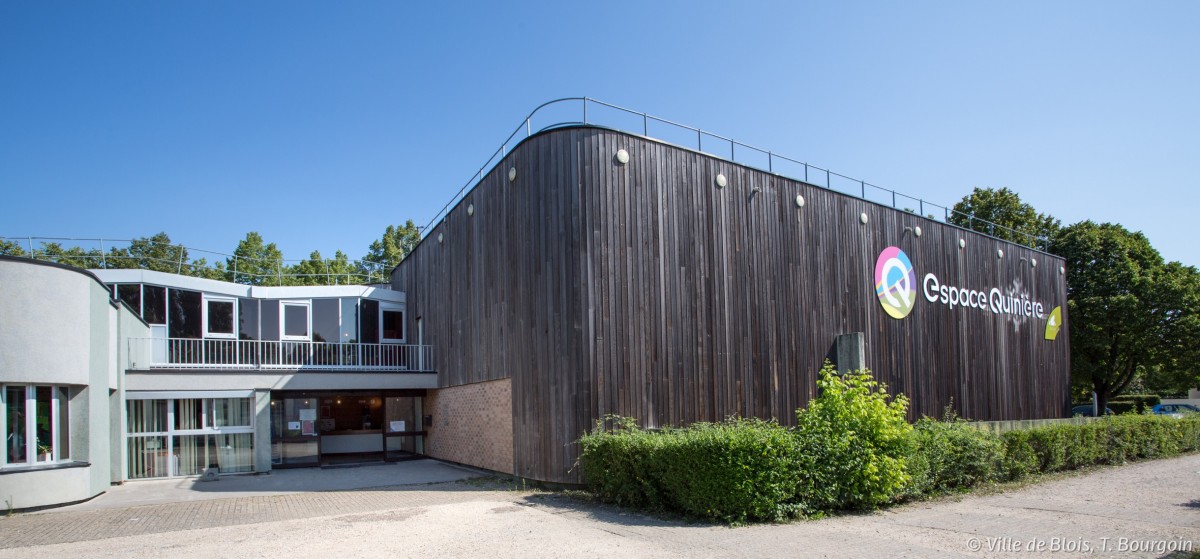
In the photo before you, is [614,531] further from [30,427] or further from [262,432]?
[262,432]

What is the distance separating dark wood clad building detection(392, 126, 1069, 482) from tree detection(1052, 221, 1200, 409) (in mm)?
17034

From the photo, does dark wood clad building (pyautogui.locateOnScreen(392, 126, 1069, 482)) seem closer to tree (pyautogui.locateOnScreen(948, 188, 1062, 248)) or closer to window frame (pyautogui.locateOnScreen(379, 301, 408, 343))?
window frame (pyautogui.locateOnScreen(379, 301, 408, 343))

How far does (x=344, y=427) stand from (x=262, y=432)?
325 centimetres

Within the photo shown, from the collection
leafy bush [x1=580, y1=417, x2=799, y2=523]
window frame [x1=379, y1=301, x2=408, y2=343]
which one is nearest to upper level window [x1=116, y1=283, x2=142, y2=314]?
window frame [x1=379, y1=301, x2=408, y2=343]

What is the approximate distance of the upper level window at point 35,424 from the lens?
10.9m

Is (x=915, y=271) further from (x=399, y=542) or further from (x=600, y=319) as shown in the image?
(x=399, y=542)

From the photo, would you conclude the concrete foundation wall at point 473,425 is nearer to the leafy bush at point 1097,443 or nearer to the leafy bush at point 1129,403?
the leafy bush at point 1097,443

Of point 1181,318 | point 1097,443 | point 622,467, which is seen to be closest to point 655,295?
point 622,467

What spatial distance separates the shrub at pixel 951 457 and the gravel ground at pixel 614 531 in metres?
0.44

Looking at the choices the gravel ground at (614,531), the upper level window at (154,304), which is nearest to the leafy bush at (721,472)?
the gravel ground at (614,531)

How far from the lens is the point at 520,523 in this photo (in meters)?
9.58

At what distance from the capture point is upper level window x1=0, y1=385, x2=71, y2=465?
10.9 metres

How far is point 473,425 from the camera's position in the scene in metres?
16.6

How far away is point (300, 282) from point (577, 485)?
3353 centimetres
